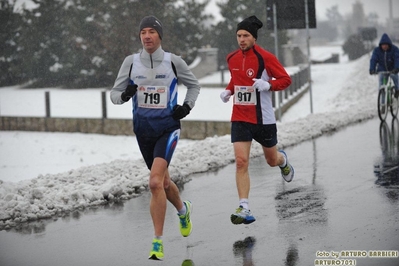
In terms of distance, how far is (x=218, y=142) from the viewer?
1446 cm

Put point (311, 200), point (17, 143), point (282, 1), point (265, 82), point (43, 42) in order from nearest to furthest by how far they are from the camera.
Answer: point (265, 82)
point (311, 200)
point (282, 1)
point (17, 143)
point (43, 42)

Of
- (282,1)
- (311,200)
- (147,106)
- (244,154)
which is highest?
(282,1)

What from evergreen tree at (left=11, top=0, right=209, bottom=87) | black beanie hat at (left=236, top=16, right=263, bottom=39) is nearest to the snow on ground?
black beanie hat at (left=236, top=16, right=263, bottom=39)

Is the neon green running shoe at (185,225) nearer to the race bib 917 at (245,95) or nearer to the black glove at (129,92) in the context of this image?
the black glove at (129,92)

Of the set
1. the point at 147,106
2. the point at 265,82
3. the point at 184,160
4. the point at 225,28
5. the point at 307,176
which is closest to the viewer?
the point at 147,106

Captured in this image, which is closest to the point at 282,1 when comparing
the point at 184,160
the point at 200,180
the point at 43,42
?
the point at 184,160

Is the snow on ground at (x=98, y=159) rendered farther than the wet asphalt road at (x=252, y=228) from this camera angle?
Yes

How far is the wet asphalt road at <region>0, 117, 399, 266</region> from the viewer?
6.92 meters

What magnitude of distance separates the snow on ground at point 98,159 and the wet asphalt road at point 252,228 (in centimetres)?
35

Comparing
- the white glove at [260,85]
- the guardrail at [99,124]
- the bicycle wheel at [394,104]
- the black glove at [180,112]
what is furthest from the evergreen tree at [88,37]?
the black glove at [180,112]

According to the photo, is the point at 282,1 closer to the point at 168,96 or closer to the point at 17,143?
the point at 17,143

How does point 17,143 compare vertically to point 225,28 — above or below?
below

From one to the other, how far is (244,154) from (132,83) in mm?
1560

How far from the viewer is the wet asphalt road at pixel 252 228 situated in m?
6.92
